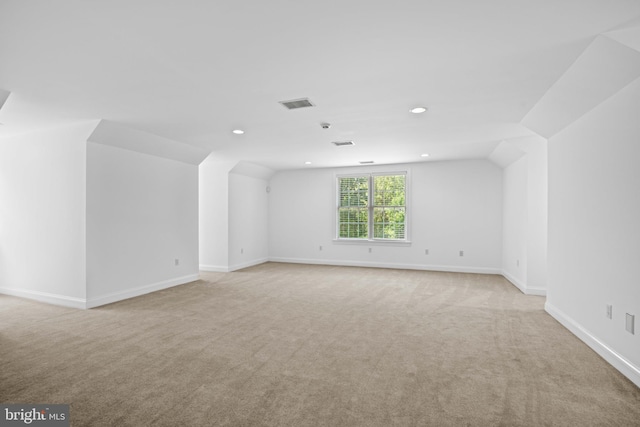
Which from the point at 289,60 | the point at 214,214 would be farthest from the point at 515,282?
the point at 214,214

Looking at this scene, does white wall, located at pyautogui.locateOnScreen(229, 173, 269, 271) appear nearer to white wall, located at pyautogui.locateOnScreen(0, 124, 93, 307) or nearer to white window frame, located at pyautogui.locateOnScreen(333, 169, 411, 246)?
white window frame, located at pyautogui.locateOnScreen(333, 169, 411, 246)

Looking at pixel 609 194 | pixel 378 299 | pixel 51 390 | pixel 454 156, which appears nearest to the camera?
pixel 51 390

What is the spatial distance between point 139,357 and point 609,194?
4.22 m

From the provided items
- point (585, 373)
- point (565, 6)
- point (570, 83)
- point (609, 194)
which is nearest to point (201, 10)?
point (565, 6)

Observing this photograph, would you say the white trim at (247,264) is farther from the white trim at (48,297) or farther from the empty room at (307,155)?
the white trim at (48,297)

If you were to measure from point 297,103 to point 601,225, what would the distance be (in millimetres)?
3087

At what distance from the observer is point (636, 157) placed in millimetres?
2426

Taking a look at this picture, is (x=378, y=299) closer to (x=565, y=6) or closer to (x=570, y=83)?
(x=570, y=83)

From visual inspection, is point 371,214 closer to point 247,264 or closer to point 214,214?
point 247,264

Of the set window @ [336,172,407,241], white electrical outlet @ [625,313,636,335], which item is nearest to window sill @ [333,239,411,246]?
window @ [336,172,407,241]

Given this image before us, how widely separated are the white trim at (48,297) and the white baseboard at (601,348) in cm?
563

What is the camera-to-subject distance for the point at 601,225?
9.50 feet

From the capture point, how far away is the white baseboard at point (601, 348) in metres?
2.43

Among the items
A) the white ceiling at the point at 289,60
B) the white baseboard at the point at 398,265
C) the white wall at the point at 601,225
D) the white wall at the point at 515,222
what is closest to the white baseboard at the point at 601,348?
the white wall at the point at 601,225
